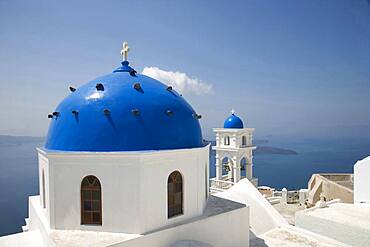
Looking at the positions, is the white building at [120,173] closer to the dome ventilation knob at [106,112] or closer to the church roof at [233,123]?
the dome ventilation knob at [106,112]

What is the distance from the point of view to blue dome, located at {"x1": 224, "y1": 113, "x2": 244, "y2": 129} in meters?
19.8

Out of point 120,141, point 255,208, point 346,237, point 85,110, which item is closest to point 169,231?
point 120,141

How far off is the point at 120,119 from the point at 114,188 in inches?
64.3

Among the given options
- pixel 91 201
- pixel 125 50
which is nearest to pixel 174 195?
pixel 91 201

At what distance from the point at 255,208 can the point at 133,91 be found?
7101 millimetres

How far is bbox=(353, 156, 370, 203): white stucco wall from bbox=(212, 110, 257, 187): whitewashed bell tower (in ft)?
20.8

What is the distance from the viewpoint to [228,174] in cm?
2114

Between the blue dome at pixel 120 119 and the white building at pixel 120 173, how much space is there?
24mm

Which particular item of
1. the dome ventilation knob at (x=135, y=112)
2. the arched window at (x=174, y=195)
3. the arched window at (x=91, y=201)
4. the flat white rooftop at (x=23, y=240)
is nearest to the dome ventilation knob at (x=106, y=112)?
the dome ventilation knob at (x=135, y=112)

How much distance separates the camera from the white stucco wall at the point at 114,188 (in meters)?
6.49

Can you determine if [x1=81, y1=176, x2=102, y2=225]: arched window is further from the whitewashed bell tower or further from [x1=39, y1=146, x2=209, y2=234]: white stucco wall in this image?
the whitewashed bell tower

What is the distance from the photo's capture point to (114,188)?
256 inches

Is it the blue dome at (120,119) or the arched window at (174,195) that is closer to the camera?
the blue dome at (120,119)

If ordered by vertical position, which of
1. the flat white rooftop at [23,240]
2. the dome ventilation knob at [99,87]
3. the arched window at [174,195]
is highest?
the dome ventilation knob at [99,87]
